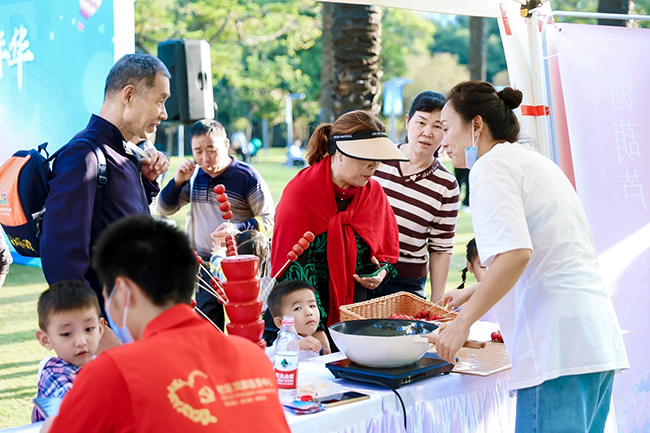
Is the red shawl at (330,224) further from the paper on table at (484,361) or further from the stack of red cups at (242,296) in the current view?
the stack of red cups at (242,296)

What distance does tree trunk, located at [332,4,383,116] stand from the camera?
623cm

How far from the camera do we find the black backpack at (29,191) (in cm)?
223

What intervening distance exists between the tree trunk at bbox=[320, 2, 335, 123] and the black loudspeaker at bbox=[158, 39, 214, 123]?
113 cm

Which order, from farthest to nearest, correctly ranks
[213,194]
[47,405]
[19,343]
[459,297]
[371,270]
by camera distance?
[19,343] < [213,194] < [371,270] < [459,297] < [47,405]

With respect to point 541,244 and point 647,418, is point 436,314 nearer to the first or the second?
point 541,244

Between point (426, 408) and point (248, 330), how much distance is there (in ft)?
Answer: 2.14

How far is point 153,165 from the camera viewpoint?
103 inches

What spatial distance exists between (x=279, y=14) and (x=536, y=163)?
1678 centimetres

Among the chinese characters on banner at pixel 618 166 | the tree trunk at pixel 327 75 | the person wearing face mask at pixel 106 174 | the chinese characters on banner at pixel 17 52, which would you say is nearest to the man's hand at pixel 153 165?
the person wearing face mask at pixel 106 174

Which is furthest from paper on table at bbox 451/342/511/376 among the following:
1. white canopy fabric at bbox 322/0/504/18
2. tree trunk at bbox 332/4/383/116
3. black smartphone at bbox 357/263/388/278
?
tree trunk at bbox 332/4/383/116

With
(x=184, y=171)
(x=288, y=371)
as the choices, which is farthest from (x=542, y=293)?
(x=184, y=171)

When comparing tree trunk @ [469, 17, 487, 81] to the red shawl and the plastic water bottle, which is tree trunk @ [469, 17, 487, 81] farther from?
the plastic water bottle

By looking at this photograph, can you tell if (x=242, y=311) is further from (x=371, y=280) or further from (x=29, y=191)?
(x=371, y=280)

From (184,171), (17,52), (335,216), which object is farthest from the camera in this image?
(17,52)
